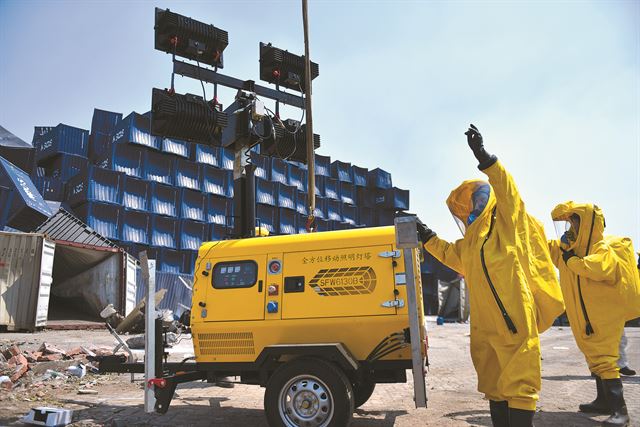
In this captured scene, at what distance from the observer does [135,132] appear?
32.2m

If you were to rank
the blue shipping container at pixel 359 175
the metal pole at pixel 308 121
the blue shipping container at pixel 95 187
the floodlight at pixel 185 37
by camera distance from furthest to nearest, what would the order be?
the blue shipping container at pixel 359 175
the blue shipping container at pixel 95 187
the floodlight at pixel 185 37
the metal pole at pixel 308 121

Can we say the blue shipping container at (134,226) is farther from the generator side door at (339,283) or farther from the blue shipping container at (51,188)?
the generator side door at (339,283)

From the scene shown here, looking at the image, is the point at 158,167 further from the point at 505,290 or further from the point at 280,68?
the point at 505,290

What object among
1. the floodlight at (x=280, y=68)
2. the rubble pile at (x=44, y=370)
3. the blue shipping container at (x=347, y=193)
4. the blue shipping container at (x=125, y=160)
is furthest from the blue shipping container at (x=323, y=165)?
the rubble pile at (x=44, y=370)

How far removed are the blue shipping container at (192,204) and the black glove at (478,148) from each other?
1282 inches

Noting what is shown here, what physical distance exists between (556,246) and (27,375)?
7932mm

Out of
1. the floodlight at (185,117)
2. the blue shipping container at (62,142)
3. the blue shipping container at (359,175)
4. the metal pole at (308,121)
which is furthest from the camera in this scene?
the blue shipping container at (359,175)

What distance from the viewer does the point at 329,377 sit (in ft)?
14.2

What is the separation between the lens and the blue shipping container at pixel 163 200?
1294 inches

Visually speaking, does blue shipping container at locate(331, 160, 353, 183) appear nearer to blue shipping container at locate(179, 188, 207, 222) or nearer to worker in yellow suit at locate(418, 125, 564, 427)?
blue shipping container at locate(179, 188, 207, 222)

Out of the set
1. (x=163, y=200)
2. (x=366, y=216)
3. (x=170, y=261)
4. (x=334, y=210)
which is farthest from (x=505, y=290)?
(x=366, y=216)

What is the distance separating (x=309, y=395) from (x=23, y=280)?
1261 centimetres

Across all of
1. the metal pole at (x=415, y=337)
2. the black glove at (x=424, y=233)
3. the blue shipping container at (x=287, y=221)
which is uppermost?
the blue shipping container at (x=287, y=221)

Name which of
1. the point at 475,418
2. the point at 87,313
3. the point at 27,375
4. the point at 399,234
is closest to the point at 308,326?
the point at 399,234
